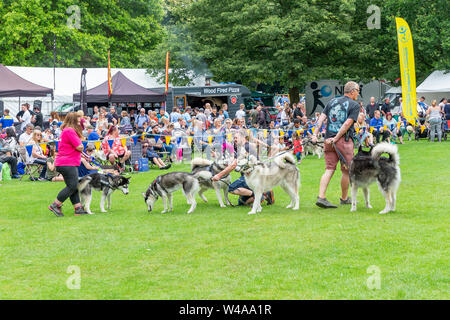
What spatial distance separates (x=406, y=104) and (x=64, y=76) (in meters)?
18.1

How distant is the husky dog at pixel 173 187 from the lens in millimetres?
10016

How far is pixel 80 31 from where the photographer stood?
4222cm

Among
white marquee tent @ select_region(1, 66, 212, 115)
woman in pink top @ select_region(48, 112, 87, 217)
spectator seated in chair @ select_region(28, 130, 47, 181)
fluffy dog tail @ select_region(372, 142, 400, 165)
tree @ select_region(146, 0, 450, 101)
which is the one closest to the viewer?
fluffy dog tail @ select_region(372, 142, 400, 165)

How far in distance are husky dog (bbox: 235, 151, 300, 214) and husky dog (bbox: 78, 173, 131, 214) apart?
252 cm

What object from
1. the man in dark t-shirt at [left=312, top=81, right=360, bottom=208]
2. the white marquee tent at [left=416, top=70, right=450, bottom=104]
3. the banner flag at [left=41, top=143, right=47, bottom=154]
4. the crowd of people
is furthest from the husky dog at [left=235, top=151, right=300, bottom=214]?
the white marquee tent at [left=416, top=70, right=450, bottom=104]

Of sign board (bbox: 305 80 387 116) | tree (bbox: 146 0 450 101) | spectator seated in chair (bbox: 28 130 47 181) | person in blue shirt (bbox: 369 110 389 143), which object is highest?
tree (bbox: 146 0 450 101)

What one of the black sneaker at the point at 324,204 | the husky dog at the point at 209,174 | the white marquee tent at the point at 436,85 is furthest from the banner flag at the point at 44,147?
the white marquee tent at the point at 436,85

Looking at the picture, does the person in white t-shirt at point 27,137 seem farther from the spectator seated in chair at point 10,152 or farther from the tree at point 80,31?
→ the tree at point 80,31

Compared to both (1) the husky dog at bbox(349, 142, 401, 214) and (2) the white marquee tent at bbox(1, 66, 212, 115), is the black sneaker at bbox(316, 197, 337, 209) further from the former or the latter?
(2) the white marquee tent at bbox(1, 66, 212, 115)

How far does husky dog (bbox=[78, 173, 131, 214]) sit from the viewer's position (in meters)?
10.5

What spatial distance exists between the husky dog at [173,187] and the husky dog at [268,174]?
2.85 feet

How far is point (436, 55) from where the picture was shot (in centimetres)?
3167

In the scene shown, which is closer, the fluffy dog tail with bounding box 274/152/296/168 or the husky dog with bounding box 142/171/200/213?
the fluffy dog tail with bounding box 274/152/296/168
